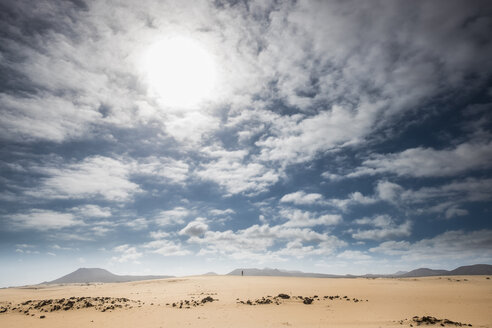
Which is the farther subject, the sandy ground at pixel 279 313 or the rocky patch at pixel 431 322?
the sandy ground at pixel 279 313

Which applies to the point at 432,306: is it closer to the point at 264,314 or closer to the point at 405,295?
the point at 405,295

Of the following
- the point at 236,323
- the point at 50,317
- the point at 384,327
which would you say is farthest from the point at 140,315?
the point at 384,327

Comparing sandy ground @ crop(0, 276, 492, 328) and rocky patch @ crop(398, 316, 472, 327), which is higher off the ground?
rocky patch @ crop(398, 316, 472, 327)

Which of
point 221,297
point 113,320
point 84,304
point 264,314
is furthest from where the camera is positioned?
point 221,297

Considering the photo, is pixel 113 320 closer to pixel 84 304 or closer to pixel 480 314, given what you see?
pixel 84 304

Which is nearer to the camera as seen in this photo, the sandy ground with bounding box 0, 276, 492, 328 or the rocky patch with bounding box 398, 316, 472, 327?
the rocky patch with bounding box 398, 316, 472, 327

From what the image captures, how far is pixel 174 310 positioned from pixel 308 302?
1434cm

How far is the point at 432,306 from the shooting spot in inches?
1038

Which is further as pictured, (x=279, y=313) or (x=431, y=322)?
(x=279, y=313)

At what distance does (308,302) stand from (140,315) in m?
17.4

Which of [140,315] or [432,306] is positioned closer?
[140,315]

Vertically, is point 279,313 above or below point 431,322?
below

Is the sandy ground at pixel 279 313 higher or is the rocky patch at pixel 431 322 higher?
the rocky patch at pixel 431 322

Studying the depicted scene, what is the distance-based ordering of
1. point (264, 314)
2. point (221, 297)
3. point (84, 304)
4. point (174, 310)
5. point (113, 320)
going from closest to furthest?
point (113, 320) → point (264, 314) → point (174, 310) → point (84, 304) → point (221, 297)
